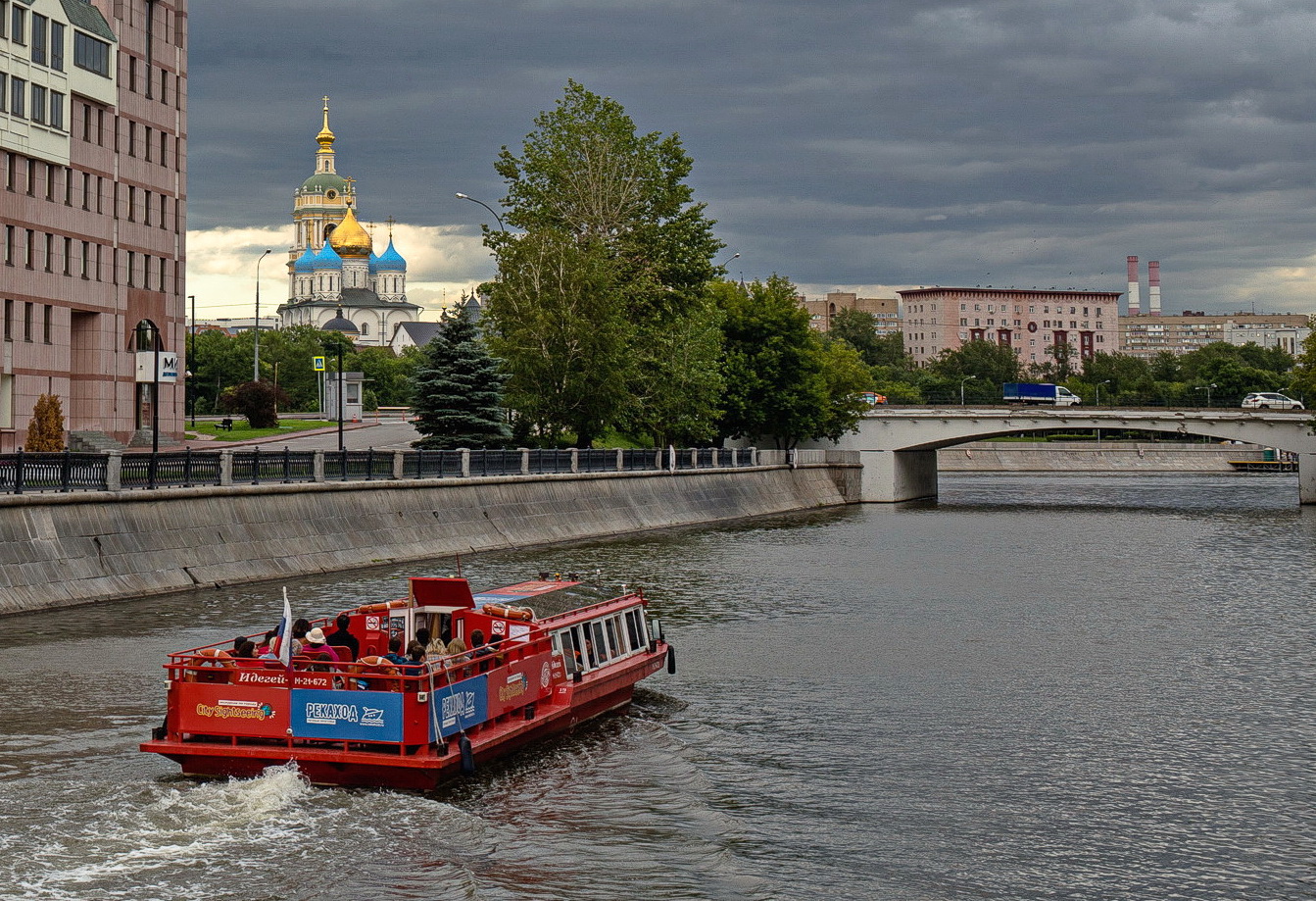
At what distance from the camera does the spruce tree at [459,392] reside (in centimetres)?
6581

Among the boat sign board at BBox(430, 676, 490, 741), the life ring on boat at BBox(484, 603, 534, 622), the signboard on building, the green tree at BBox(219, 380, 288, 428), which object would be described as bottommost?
the boat sign board at BBox(430, 676, 490, 741)

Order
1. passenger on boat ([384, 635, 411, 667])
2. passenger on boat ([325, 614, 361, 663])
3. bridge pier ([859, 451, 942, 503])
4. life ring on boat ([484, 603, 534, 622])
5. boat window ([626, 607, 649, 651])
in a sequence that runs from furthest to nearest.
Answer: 1. bridge pier ([859, 451, 942, 503])
2. boat window ([626, 607, 649, 651])
3. life ring on boat ([484, 603, 534, 622])
4. passenger on boat ([325, 614, 361, 663])
5. passenger on boat ([384, 635, 411, 667])

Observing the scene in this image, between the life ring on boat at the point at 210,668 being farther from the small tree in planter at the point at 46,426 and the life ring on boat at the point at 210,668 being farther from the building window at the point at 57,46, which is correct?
the building window at the point at 57,46

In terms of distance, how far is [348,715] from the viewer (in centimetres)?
1916

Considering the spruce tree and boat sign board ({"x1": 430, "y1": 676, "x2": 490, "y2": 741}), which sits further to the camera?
the spruce tree

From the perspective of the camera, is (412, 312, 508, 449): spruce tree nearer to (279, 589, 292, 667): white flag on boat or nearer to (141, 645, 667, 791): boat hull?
(279, 589, 292, 667): white flag on boat

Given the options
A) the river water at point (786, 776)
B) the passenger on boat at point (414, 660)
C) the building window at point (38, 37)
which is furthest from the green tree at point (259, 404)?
the passenger on boat at point (414, 660)

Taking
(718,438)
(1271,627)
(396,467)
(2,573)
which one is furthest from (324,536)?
(718,438)

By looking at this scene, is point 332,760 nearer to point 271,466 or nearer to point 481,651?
point 481,651

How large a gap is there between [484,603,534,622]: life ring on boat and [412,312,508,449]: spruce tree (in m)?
42.3

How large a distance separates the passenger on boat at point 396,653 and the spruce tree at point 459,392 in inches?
1712

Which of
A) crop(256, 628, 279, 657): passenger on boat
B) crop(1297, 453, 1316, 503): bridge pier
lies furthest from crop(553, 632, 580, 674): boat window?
crop(1297, 453, 1316, 503): bridge pier

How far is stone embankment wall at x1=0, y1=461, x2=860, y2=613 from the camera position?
34.5 meters

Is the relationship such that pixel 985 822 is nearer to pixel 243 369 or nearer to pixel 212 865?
pixel 212 865
